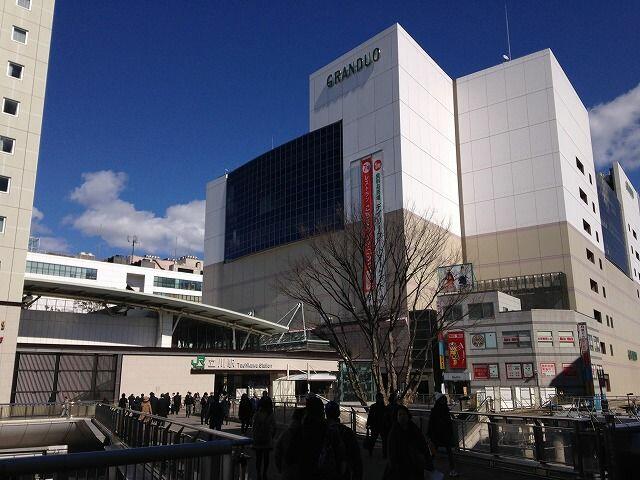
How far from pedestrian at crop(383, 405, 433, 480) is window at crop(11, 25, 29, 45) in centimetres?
3859

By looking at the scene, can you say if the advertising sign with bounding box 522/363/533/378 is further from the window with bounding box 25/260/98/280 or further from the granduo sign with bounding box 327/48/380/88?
the window with bounding box 25/260/98/280

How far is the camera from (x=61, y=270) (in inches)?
3479

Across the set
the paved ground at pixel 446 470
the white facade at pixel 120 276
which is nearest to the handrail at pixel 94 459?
the paved ground at pixel 446 470

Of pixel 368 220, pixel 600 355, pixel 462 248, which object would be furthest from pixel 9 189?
pixel 600 355

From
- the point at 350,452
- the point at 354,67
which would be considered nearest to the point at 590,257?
the point at 354,67

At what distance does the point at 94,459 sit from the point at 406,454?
12.3 feet

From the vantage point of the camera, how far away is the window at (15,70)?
34.8m

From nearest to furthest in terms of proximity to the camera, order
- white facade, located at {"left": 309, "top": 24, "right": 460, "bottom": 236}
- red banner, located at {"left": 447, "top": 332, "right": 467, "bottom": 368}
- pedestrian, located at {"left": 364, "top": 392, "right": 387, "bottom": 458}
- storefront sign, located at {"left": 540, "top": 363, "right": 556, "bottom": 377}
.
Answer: pedestrian, located at {"left": 364, "top": 392, "right": 387, "bottom": 458}
storefront sign, located at {"left": 540, "top": 363, "right": 556, "bottom": 377}
red banner, located at {"left": 447, "top": 332, "right": 467, "bottom": 368}
white facade, located at {"left": 309, "top": 24, "right": 460, "bottom": 236}

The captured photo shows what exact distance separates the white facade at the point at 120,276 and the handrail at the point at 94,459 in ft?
277

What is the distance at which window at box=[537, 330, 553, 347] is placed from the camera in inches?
1892

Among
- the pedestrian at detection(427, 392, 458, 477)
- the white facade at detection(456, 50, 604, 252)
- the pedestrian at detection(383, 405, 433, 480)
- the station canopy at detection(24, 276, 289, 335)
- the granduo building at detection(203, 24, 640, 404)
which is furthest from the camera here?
the white facade at detection(456, 50, 604, 252)

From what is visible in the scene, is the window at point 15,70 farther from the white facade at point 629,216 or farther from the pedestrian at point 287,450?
the white facade at point 629,216

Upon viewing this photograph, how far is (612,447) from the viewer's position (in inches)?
352

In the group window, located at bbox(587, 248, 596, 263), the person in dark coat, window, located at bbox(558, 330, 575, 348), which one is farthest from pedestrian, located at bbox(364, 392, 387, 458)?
window, located at bbox(587, 248, 596, 263)
